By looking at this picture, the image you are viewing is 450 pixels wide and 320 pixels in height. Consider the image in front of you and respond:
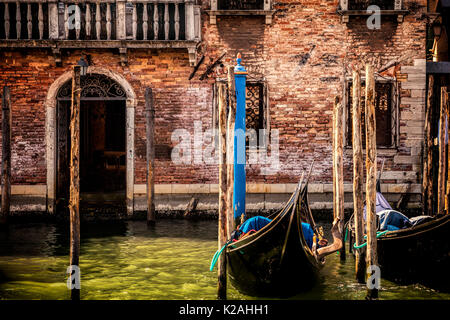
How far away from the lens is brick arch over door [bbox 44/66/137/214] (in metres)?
8.79

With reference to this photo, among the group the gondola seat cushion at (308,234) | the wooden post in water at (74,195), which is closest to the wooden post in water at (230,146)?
the gondola seat cushion at (308,234)

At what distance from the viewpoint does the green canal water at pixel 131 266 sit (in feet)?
15.9

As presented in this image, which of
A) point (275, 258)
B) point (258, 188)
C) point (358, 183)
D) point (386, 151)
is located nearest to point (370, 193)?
point (358, 183)

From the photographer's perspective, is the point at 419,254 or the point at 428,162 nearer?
the point at 419,254

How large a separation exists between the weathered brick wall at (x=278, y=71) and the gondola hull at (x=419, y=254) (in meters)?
3.81

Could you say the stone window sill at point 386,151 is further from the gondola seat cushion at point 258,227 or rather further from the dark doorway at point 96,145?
the dark doorway at point 96,145

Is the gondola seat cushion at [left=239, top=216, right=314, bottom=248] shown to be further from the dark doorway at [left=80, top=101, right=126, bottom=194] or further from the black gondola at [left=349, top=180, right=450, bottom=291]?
the dark doorway at [left=80, top=101, right=126, bottom=194]

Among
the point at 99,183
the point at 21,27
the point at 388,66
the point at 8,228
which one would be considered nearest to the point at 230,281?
the point at 8,228

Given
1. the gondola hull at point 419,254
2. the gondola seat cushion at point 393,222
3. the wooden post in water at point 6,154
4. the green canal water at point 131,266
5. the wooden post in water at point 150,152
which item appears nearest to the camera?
the gondola hull at point 419,254

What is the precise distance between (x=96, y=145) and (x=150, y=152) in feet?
14.6

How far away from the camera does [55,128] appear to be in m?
8.88

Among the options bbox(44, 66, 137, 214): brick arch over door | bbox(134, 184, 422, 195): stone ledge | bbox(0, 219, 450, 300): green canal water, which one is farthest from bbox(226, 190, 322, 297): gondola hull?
bbox(44, 66, 137, 214): brick arch over door

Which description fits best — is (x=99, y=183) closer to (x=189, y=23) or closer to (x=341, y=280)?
(x=189, y=23)

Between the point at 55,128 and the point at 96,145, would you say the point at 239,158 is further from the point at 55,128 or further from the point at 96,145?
the point at 96,145
